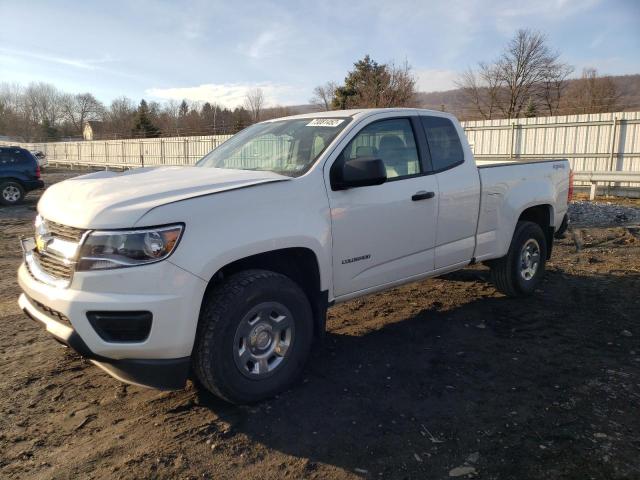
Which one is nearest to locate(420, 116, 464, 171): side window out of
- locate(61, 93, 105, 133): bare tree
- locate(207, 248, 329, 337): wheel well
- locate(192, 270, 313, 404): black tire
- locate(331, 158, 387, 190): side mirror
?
locate(331, 158, 387, 190): side mirror

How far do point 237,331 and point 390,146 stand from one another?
210cm

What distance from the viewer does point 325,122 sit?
13.6 ft

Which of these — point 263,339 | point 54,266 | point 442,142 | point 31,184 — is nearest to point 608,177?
point 442,142

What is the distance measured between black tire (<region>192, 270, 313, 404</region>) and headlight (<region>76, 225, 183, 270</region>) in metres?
0.48

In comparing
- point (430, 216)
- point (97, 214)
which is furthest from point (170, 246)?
point (430, 216)

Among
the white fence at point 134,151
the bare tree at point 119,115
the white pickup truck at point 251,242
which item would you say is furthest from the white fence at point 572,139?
the bare tree at point 119,115

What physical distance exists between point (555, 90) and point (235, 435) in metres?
53.9

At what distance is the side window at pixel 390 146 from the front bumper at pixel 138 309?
5.64 feet

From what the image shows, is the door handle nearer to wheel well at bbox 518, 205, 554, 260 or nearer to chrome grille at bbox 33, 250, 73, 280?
wheel well at bbox 518, 205, 554, 260

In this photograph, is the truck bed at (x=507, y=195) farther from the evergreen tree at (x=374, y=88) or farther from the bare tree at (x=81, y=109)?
the bare tree at (x=81, y=109)

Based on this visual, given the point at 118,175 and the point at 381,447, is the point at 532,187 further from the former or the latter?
the point at 118,175

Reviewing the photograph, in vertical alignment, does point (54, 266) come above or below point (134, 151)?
below

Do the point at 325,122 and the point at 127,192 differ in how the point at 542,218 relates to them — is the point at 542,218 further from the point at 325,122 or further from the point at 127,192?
the point at 127,192

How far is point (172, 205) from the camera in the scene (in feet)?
9.37
